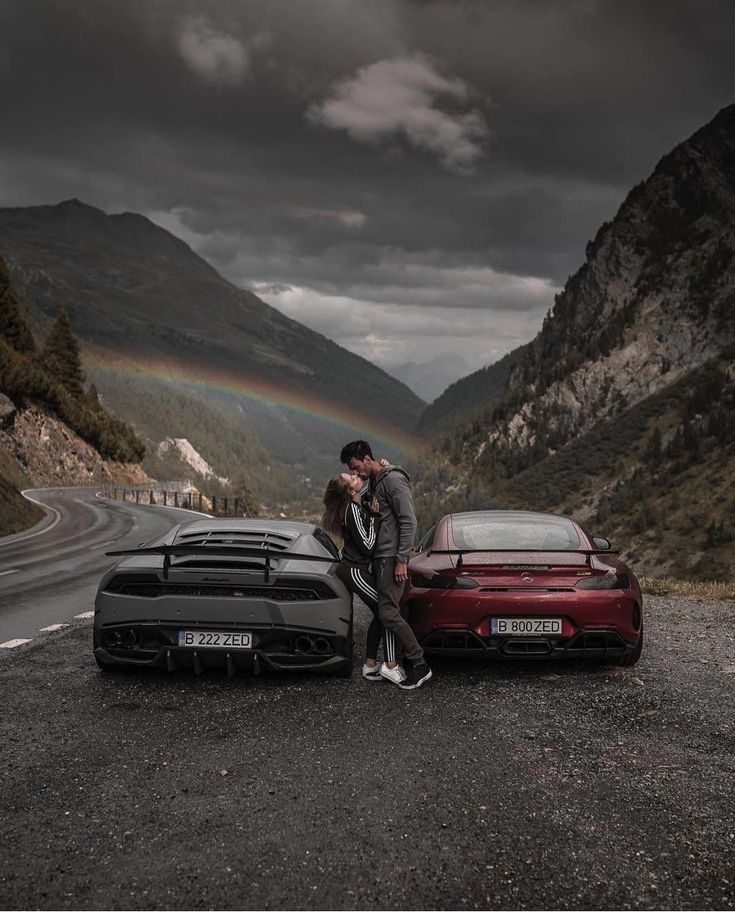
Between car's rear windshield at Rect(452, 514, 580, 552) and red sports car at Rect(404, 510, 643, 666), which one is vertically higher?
car's rear windshield at Rect(452, 514, 580, 552)

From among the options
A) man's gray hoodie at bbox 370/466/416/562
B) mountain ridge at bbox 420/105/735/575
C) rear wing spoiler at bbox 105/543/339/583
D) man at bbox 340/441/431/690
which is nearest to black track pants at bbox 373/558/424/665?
man at bbox 340/441/431/690

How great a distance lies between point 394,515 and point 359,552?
43 centimetres

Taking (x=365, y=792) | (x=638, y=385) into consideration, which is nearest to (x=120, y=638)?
(x=365, y=792)

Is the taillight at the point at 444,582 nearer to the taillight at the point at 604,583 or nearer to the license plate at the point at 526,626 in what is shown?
the license plate at the point at 526,626

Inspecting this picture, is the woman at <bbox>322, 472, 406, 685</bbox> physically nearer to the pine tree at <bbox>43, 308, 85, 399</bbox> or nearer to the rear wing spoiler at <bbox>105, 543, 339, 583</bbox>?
the rear wing spoiler at <bbox>105, 543, 339, 583</bbox>

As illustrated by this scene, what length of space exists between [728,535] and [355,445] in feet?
222

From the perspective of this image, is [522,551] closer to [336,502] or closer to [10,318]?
[336,502]

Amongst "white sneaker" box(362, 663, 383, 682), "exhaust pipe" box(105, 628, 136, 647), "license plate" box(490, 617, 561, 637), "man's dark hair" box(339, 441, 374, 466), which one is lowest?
"white sneaker" box(362, 663, 383, 682)

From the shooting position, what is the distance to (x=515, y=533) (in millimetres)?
7074

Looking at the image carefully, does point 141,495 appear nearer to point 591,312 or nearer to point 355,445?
point 355,445

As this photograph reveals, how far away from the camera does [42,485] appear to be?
68500 millimetres

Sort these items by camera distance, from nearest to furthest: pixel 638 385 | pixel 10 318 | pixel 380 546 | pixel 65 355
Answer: pixel 380 546, pixel 10 318, pixel 65 355, pixel 638 385

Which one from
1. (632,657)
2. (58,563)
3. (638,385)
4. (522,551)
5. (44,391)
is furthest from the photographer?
(638,385)

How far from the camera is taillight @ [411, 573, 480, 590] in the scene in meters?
6.19
